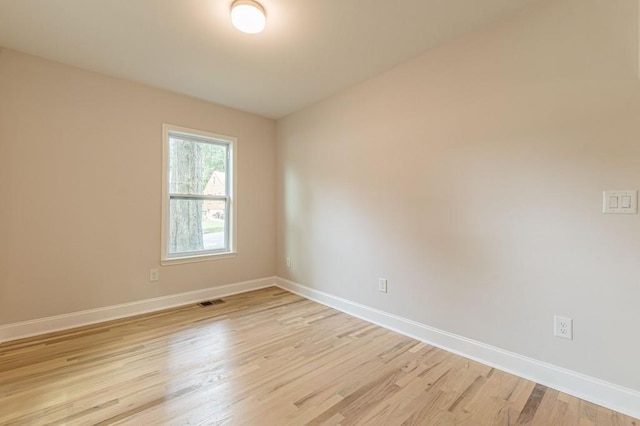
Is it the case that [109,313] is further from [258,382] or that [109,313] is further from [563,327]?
[563,327]

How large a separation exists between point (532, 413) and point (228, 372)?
1.86 meters

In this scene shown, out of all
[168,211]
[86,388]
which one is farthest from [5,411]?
[168,211]

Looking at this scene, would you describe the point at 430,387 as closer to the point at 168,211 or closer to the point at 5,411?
the point at 5,411

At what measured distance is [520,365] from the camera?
193 cm

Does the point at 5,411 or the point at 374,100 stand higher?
the point at 374,100

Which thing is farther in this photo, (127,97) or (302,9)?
(127,97)

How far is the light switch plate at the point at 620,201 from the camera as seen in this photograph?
155cm

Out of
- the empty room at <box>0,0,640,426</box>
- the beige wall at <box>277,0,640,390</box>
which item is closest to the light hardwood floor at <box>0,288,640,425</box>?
the empty room at <box>0,0,640,426</box>

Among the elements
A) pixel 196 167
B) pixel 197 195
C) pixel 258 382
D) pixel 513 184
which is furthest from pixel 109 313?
pixel 513 184

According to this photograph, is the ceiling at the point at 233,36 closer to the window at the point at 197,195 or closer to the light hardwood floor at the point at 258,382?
the window at the point at 197,195

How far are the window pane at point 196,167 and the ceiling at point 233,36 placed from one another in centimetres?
73

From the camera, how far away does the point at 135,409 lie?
1.59m

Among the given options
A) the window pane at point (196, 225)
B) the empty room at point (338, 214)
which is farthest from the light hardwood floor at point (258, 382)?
the window pane at point (196, 225)

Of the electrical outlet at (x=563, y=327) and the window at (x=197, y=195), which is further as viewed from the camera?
the window at (x=197, y=195)
